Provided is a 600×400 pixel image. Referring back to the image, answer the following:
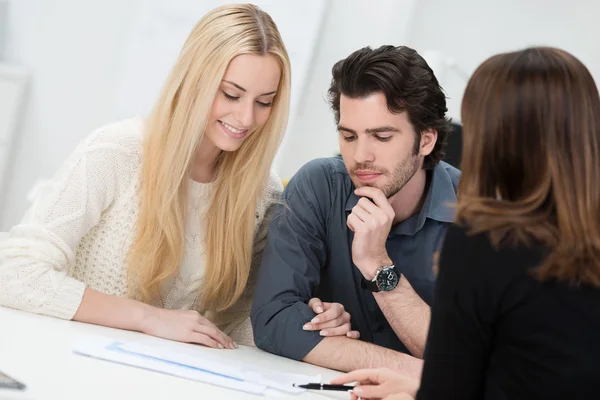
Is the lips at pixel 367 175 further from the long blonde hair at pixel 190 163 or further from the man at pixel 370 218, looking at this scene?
the long blonde hair at pixel 190 163

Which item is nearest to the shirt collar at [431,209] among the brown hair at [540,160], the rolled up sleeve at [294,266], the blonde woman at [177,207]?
the rolled up sleeve at [294,266]

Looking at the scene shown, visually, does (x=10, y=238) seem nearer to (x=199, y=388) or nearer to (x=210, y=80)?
(x=210, y=80)

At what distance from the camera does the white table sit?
52.9 inches

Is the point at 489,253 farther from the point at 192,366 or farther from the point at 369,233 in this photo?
the point at 369,233

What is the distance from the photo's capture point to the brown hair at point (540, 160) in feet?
3.91

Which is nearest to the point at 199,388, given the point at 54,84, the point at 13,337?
the point at 13,337

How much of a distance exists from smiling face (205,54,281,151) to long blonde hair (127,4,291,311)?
25 millimetres

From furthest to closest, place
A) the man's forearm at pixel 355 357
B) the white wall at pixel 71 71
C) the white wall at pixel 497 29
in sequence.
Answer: the white wall at pixel 497 29 < the white wall at pixel 71 71 < the man's forearm at pixel 355 357

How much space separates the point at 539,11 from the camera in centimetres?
475

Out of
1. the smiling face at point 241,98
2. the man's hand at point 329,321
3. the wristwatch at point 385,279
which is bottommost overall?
the man's hand at point 329,321

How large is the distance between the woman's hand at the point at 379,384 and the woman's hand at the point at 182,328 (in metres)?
0.43

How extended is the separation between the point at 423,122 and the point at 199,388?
107 cm

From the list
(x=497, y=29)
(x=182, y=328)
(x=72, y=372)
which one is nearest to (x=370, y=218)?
(x=182, y=328)

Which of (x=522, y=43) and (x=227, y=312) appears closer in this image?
(x=227, y=312)
